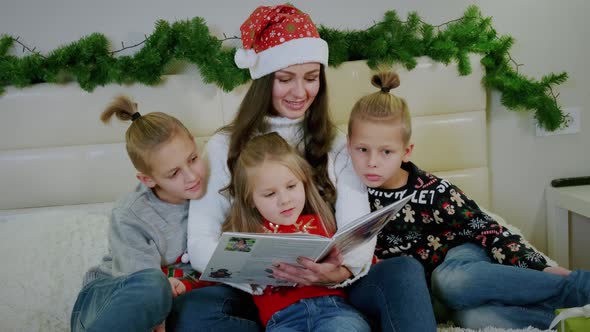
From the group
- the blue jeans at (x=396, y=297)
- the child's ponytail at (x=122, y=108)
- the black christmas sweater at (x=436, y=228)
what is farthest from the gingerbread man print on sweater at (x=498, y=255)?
the child's ponytail at (x=122, y=108)

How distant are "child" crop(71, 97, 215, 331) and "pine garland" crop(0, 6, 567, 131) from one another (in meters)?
0.63

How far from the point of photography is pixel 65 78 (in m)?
2.15

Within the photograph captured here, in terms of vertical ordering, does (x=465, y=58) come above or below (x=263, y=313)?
above

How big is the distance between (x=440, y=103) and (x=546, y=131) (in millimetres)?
499

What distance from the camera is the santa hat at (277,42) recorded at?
152 centimetres

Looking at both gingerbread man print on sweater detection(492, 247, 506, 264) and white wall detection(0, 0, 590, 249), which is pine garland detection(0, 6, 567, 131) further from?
gingerbread man print on sweater detection(492, 247, 506, 264)

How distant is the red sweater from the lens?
1355 millimetres

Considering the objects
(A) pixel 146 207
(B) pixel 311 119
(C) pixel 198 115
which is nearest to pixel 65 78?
(C) pixel 198 115

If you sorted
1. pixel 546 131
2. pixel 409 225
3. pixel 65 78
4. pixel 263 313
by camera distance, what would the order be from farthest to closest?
pixel 546 131, pixel 65 78, pixel 409 225, pixel 263 313

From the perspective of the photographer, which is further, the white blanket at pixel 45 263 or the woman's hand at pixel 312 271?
the white blanket at pixel 45 263

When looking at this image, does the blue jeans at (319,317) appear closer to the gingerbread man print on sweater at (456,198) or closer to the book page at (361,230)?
the book page at (361,230)

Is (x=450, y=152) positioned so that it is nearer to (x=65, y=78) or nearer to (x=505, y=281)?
(x=505, y=281)

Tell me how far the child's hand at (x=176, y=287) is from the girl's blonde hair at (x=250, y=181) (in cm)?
18

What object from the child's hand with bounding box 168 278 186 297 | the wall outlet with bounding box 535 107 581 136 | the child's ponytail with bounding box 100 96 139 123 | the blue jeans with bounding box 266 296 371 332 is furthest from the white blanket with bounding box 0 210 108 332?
the wall outlet with bounding box 535 107 581 136
